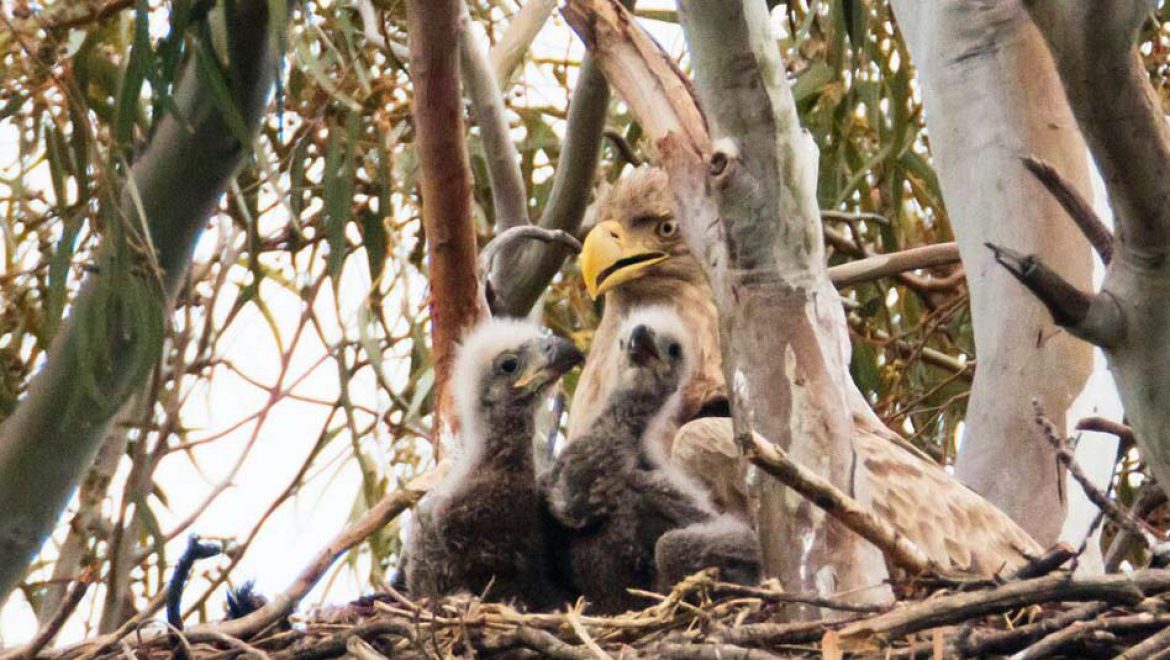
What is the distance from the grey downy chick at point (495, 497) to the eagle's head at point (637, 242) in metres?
0.89

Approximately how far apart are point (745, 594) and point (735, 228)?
559 mm

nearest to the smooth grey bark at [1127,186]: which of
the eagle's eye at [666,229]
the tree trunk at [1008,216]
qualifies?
the tree trunk at [1008,216]

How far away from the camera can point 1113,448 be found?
3670 millimetres

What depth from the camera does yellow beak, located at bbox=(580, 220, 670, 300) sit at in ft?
13.0

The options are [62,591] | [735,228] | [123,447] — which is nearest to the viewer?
[735,228]

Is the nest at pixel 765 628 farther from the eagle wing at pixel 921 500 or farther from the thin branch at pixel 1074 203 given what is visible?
the eagle wing at pixel 921 500

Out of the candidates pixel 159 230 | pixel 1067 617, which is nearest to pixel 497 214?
pixel 159 230

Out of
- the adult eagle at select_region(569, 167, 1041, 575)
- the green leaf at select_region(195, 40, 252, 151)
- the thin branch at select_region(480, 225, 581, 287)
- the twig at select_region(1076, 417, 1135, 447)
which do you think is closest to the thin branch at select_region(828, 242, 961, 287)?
the adult eagle at select_region(569, 167, 1041, 575)

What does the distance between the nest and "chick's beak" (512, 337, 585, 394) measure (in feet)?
1.90

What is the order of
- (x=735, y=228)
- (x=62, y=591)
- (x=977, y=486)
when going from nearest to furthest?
(x=735, y=228), (x=977, y=486), (x=62, y=591)

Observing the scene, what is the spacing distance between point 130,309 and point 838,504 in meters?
1.47

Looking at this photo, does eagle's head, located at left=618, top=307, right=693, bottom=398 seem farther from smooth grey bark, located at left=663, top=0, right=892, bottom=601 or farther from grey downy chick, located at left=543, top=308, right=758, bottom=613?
smooth grey bark, located at left=663, top=0, right=892, bottom=601

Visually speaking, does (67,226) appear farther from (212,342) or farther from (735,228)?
(735,228)

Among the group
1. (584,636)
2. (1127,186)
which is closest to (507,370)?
(584,636)
